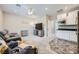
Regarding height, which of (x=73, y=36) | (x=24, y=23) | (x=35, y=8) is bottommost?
(x=73, y=36)

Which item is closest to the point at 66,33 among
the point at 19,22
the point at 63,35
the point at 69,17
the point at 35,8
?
the point at 63,35

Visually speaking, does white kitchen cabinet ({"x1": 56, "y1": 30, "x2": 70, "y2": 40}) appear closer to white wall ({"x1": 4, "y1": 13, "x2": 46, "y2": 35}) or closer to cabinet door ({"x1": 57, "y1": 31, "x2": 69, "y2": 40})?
cabinet door ({"x1": 57, "y1": 31, "x2": 69, "y2": 40})

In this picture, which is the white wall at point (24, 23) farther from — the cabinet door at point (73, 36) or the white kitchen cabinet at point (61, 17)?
the cabinet door at point (73, 36)

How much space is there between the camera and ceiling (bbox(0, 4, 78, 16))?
7.39ft

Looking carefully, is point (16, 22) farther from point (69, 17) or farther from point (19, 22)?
point (69, 17)

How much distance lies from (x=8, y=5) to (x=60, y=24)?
1004mm

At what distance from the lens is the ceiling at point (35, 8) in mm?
2252

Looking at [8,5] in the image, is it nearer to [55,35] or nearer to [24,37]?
[24,37]

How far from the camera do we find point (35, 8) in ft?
7.49

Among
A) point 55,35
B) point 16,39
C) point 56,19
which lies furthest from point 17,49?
point 56,19

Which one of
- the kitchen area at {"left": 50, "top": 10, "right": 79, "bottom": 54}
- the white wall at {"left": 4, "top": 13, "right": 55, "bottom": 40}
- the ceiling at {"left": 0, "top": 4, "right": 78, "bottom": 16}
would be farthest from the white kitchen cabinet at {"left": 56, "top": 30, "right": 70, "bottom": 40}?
the ceiling at {"left": 0, "top": 4, "right": 78, "bottom": 16}

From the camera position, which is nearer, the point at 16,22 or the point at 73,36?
the point at 73,36

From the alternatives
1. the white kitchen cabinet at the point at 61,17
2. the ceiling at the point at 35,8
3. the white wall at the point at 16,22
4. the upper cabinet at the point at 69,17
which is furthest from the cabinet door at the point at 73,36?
the white wall at the point at 16,22

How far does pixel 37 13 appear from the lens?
2.31 metres
